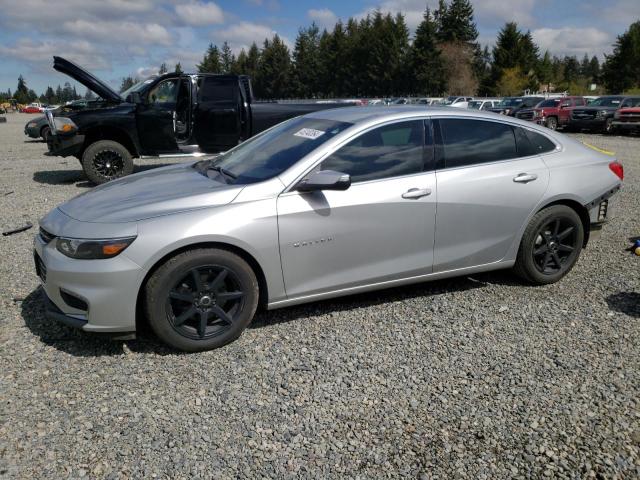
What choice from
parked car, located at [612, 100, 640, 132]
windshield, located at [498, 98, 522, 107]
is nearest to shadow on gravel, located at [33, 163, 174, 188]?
parked car, located at [612, 100, 640, 132]

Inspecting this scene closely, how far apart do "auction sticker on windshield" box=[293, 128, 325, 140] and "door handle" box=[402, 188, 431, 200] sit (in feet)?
2.62

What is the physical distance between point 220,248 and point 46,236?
4.12 feet

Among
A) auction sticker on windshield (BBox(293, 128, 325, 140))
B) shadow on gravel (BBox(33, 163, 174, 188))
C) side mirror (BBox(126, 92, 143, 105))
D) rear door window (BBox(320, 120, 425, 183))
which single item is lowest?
shadow on gravel (BBox(33, 163, 174, 188))

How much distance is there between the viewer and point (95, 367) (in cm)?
349

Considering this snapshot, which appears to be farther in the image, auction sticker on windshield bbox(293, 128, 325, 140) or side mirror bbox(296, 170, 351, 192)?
auction sticker on windshield bbox(293, 128, 325, 140)

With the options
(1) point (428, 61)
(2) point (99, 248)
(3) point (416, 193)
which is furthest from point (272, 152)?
(1) point (428, 61)

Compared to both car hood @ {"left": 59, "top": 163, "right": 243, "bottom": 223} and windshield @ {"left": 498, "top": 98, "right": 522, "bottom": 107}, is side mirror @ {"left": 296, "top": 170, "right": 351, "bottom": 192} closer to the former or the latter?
car hood @ {"left": 59, "top": 163, "right": 243, "bottom": 223}

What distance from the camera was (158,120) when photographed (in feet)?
32.4

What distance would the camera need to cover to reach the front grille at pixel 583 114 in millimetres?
24125

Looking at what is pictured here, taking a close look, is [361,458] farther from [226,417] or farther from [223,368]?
[223,368]

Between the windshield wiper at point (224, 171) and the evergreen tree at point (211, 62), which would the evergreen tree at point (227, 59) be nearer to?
the evergreen tree at point (211, 62)

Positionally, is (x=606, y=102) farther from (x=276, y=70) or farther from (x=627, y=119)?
(x=276, y=70)

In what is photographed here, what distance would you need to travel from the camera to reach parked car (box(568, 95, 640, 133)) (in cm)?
2381

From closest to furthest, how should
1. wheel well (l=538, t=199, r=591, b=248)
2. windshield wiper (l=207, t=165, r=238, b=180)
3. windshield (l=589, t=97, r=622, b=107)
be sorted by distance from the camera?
windshield wiper (l=207, t=165, r=238, b=180)
wheel well (l=538, t=199, r=591, b=248)
windshield (l=589, t=97, r=622, b=107)
